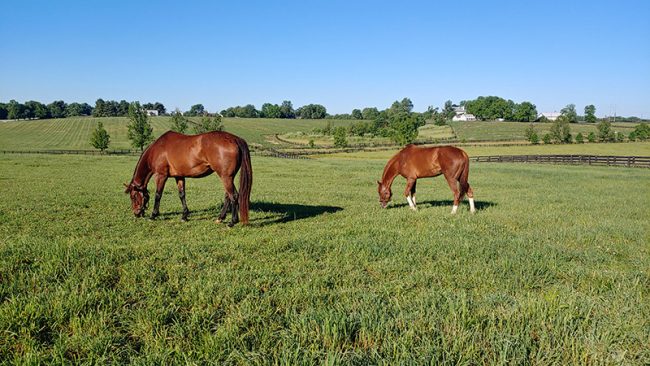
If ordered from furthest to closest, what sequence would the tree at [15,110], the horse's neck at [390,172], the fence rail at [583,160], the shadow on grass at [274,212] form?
the tree at [15,110], the fence rail at [583,160], the horse's neck at [390,172], the shadow on grass at [274,212]

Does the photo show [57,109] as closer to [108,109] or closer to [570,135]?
[108,109]

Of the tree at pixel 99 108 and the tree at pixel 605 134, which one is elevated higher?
the tree at pixel 99 108

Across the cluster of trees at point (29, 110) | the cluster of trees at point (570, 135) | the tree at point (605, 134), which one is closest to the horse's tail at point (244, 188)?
the cluster of trees at point (570, 135)

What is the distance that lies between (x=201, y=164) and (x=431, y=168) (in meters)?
7.20

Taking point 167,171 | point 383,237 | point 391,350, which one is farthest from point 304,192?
point 391,350

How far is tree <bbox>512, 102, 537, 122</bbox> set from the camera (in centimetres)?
16950

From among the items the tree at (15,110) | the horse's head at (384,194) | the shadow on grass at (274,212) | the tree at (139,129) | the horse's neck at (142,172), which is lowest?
the shadow on grass at (274,212)

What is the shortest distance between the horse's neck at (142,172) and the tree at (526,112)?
602 feet

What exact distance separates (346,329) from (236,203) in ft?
22.3

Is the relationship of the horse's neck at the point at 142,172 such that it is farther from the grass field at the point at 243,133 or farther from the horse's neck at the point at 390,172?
the grass field at the point at 243,133

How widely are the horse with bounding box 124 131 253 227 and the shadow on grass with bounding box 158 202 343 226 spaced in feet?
2.09

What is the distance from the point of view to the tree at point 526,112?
16950 centimetres

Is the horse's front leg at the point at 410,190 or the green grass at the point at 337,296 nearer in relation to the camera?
the green grass at the point at 337,296

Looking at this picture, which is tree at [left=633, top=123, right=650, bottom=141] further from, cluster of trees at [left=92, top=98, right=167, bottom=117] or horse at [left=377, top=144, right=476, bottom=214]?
cluster of trees at [left=92, top=98, right=167, bottom=117]
